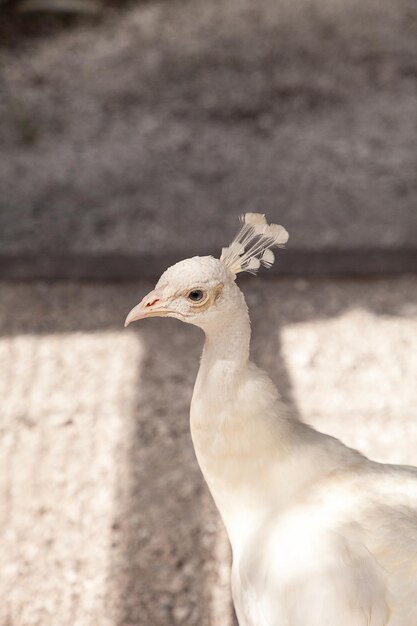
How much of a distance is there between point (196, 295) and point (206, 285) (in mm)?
35

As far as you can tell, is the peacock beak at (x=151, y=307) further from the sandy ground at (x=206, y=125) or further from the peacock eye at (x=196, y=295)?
the sandy ground at (x=206, y=125)

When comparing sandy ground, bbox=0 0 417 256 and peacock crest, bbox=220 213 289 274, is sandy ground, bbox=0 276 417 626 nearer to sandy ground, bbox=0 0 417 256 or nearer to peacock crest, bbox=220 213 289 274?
sandy ground, bbox=0 0 417 256

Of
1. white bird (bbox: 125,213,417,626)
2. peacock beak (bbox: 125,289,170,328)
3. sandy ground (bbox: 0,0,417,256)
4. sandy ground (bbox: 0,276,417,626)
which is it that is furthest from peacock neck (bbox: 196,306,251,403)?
sandy ground (bbox: 0,0,417,256)

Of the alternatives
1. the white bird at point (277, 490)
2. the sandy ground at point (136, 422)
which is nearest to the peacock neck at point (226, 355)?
the white bird at point (277, 490)

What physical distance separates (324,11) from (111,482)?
405 centimetres

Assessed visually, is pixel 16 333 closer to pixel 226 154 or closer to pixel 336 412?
pixel 336 412

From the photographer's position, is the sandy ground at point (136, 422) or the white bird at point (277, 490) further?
the sandy ground at point (136, 422)

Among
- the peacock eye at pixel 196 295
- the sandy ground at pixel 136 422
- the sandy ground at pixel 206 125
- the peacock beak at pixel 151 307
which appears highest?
the sandy ground at pixel 206 125

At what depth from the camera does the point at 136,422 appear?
109 inches

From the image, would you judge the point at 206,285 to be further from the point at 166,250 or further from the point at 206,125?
the point at 206,125

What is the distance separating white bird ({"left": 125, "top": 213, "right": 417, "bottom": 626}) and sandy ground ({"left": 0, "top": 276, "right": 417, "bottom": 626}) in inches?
23.2

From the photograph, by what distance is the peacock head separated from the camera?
159 cm

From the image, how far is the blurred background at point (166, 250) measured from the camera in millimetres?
2391

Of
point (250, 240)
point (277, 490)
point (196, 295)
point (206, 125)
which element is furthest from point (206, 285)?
point (206, 125)
